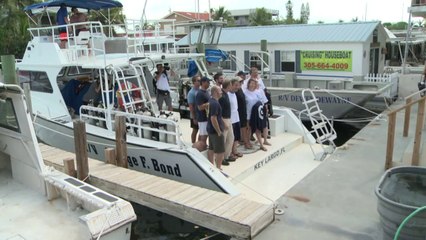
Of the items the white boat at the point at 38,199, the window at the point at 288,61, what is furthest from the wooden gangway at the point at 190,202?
the window at the point at 288,61

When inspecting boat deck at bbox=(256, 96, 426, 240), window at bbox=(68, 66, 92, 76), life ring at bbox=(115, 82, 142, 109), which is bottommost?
boat deck at bbox=(256, 96, 426, 240)

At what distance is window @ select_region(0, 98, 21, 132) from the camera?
4953 millimetres

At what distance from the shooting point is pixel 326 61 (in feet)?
54.7

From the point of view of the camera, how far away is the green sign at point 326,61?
1631 centimetres

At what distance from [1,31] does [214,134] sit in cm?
2121

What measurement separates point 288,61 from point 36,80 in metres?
11.4

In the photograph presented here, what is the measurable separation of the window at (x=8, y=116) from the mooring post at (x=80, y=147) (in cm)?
101

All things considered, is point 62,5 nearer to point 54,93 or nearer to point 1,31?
point 54,93

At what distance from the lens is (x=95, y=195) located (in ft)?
14.9

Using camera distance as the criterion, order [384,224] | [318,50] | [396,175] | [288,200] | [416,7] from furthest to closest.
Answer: [318,50]
[416,7]
[288,200]
[396,175]
[384,224]

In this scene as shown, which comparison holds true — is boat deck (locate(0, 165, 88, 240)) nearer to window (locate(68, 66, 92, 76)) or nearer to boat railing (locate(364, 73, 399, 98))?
window (locate(68, 66, 92, 76))

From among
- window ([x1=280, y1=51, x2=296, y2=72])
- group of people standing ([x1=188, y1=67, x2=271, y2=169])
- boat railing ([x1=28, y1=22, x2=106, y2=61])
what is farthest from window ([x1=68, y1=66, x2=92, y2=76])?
window ([x1=280, y1=51, x2=296, y2=72])

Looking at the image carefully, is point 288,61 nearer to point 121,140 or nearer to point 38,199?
point 121,140

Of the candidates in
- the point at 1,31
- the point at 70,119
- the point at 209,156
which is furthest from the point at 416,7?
the point at 1,31
